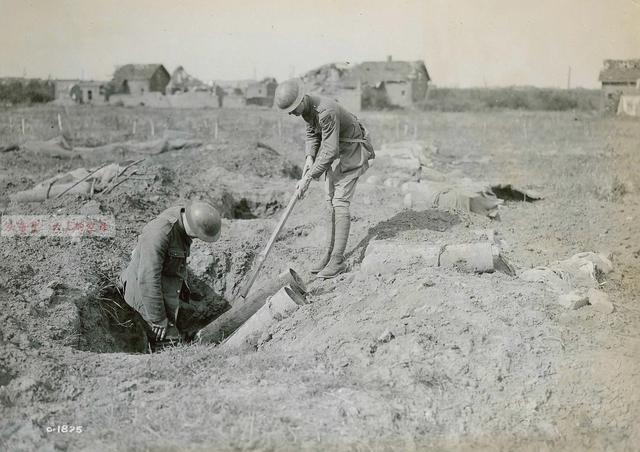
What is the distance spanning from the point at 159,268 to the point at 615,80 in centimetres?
3232

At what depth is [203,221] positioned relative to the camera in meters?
4.16

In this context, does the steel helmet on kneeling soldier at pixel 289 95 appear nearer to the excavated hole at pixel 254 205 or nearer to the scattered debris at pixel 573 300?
the scattered debris at pixel 573 300

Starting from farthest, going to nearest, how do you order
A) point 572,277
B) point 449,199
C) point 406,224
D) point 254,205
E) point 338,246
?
point 254,205 → point 449,199 → point 406,224 → point 338,246 → point 572,277

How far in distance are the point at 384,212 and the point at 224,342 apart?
3.38 metres

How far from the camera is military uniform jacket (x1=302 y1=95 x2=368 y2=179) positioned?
196 inches

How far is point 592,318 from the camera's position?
13.2ft

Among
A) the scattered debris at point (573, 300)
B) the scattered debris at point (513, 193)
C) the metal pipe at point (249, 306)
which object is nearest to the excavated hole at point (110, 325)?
the metal pipe at point (249, 306)

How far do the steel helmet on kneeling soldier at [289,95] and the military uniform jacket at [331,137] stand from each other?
176mm

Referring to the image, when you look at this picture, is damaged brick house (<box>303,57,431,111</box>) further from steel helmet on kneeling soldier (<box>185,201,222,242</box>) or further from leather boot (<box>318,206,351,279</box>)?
steel helmet on kneeling soldier (<box>185,201,222,242</box>)

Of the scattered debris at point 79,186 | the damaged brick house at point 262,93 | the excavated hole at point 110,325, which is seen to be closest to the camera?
the excavated hole at point 110,325

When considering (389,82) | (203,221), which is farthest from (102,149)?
(389,82)

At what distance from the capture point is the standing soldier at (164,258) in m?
4.21

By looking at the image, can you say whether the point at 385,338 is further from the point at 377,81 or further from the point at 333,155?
the point at 377,81

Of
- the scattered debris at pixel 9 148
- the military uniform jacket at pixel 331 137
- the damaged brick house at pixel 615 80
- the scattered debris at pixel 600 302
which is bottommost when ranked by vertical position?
the scattered debris at pixel 600 302
